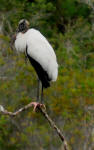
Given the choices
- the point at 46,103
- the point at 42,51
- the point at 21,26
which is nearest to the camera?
the point at 42,51

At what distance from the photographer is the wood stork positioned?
7.59 m

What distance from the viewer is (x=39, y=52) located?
25.4 feet

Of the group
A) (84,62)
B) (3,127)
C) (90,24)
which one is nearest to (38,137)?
(3,127)

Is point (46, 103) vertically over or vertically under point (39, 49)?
under

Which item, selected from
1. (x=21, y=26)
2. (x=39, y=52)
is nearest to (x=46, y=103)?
(x=21, y=26)

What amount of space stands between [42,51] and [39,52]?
87mm

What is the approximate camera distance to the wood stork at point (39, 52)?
299 inches

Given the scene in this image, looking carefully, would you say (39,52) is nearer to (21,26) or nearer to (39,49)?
(39,49)

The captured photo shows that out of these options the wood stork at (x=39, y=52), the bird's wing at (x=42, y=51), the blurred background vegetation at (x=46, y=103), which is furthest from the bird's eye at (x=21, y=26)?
the blurred background vegetation at (x=46, y=103)

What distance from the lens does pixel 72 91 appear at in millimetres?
11953

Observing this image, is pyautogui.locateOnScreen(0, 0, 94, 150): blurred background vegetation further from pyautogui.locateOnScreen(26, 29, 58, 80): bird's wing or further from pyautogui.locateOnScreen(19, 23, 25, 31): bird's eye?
pyautogui.locateOnScreen(26, 29, 58, 80): bird's wing

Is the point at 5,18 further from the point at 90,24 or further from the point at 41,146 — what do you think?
the point at 41,146

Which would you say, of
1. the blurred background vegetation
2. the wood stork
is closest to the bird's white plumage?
the wood stork

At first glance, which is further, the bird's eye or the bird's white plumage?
the bird's eye
